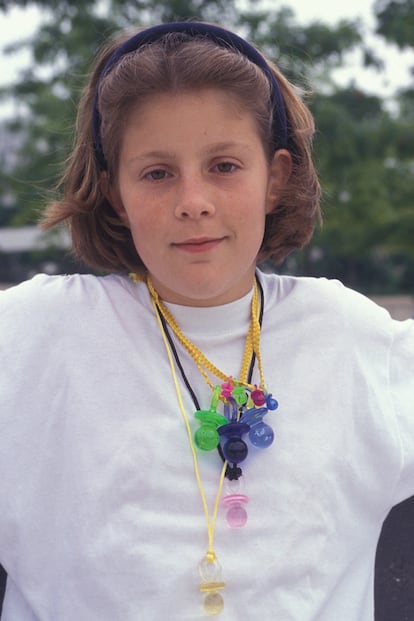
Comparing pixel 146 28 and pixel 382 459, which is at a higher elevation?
pixel 146 28

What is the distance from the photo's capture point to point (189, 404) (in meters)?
1.64

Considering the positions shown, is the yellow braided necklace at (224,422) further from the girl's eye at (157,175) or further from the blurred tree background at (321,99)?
the blurred tree background at (321,99)

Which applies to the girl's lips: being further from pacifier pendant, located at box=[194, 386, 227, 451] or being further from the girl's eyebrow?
pacifier pendant, located at box=[194, 386, 227, 451]

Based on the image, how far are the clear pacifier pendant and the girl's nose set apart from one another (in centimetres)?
65

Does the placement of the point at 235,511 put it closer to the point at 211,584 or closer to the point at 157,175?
the point at 211,584

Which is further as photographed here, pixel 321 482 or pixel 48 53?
pixel 48 53

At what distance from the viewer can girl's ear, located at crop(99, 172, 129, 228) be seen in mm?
1771

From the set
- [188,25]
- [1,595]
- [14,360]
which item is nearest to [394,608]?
[1,595]

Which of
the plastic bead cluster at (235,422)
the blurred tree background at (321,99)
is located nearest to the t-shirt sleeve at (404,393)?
the plastic bead cluster at (235,422)

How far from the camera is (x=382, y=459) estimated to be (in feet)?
5.49

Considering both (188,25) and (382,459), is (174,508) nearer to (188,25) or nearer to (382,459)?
(382,459)

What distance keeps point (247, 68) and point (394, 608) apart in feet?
3.99

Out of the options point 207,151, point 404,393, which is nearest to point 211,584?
point 404,393

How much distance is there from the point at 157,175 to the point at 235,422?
517mm
